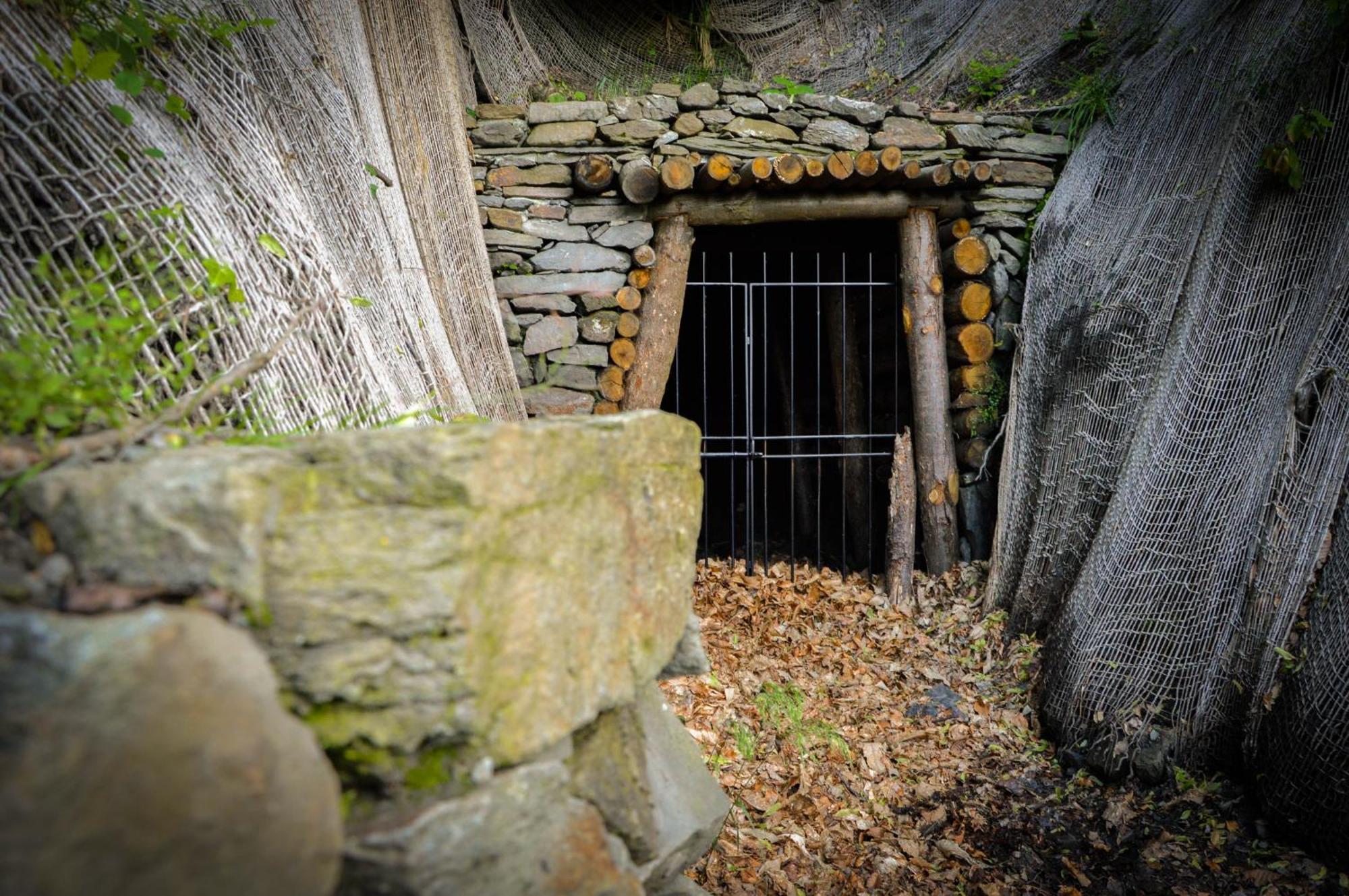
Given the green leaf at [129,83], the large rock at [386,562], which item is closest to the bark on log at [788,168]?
the green leaf at [129,83]

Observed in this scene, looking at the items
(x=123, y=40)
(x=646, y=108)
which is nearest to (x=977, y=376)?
(x=646, y=108)

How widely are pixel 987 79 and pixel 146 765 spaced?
5.75 m

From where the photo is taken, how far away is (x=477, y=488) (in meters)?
1.16

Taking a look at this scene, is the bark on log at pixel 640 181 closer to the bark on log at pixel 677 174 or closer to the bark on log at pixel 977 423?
the bark on log at pixel 677 174

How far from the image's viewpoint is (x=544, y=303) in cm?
478

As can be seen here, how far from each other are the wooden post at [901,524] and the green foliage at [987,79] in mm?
2186

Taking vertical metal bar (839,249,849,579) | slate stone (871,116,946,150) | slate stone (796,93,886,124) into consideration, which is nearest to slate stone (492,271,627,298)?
vertical metal bar (839,249,849,579)

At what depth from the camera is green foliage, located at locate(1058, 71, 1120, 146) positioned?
186 inches

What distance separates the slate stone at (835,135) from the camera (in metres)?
4.88

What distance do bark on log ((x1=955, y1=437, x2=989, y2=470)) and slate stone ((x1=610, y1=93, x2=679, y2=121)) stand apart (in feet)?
8.28

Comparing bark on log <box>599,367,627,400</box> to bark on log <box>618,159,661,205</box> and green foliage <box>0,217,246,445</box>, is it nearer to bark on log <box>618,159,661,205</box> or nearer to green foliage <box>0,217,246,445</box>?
bark on log <box>618,159,661,205</box>

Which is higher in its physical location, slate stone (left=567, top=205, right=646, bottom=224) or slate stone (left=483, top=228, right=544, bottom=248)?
slate stone (left=567, top=205, right=646, bottom=224)

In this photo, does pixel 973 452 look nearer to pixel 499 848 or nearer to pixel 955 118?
pixel 955 118

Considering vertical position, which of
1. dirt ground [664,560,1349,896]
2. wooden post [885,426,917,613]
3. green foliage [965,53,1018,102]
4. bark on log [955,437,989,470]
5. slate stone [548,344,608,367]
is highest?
green foliage [965,53,1018,102]
